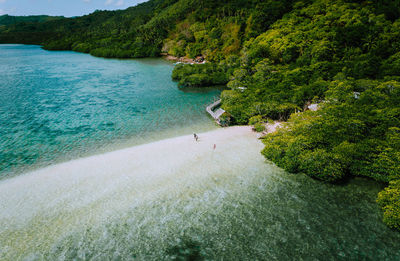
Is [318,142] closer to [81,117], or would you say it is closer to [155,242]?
[155,242]

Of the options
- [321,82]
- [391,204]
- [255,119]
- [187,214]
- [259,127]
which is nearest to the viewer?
[391,204]

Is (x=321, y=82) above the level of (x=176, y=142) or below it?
above

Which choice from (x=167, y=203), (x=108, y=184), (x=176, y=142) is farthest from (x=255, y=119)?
(x=108, y=184)

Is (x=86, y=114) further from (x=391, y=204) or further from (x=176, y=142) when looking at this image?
(x=391, y=204)

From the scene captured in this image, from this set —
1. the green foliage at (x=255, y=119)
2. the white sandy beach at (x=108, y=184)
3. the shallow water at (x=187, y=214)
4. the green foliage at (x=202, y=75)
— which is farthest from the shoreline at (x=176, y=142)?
the green foliage at (x=202, y=75)

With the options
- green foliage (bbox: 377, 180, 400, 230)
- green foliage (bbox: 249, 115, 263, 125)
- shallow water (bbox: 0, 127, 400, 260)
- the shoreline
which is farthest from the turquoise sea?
green foliage (bbox: 249, 115, 263, 125)

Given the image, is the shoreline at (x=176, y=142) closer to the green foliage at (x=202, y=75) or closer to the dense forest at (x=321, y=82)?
the dense forest at (x=321, y=82)

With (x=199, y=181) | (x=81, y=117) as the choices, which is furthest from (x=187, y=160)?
(x=81, y=117)

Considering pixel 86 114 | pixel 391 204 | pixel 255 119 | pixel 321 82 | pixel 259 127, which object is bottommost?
pixel 86 114
